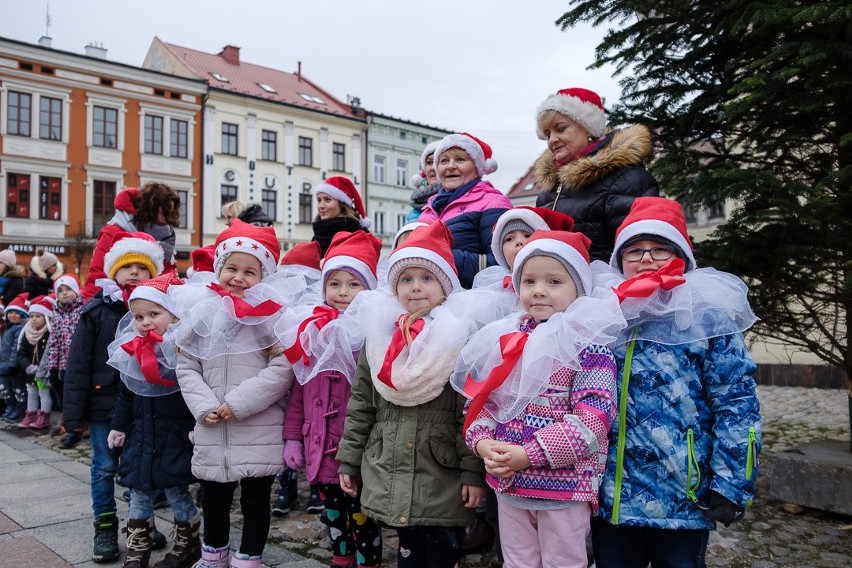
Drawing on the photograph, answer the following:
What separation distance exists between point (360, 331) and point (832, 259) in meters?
3.49

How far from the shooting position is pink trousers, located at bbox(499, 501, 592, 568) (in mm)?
2523

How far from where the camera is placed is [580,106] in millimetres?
3600

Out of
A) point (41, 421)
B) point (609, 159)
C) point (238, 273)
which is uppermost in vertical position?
point (609, 159)

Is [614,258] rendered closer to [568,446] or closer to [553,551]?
[568,446]

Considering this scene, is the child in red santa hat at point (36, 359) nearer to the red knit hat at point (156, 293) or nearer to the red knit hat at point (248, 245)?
the red knit hat at point (156, 293)

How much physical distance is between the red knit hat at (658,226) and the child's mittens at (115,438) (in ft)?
9.86

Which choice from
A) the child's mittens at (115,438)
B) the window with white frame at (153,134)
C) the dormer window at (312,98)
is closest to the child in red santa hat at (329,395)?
the child's mittens at (115,438)

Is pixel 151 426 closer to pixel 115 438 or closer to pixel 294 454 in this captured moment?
pixel 115 438

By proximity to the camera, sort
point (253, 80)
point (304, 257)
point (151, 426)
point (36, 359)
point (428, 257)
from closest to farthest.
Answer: point (428, 257), point (151, 426), point (304, 257), point (36, 359), point (253, 80)

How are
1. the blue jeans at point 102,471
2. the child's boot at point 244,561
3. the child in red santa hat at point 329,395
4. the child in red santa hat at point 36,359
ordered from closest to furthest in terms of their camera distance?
the child in red santa hat at point 329,395
the child's boot at point 244,561
the blue jeans at point 102,471
the child in red santa hat at point 36,359

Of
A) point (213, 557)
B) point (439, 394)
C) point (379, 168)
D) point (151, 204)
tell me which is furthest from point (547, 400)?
point (379, 168)

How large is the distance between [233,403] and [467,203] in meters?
1.78

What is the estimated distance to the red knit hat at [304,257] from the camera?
4.99m

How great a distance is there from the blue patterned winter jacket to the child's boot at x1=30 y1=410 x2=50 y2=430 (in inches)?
335
